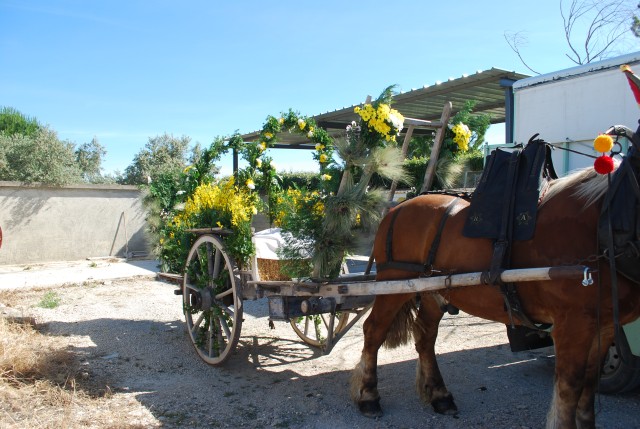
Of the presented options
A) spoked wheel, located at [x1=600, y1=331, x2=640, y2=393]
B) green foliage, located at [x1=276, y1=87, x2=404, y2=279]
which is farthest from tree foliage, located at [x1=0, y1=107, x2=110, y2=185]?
spoked wheel, located at [x1=600, y1=331, x2=640, y2=393]

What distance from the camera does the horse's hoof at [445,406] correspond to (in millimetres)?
3941

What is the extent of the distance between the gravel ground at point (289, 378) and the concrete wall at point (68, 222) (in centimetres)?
722

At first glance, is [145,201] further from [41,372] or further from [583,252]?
[583,252]

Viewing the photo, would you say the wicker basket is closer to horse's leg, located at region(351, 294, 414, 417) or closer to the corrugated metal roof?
horse's leg, located at region(351, 294, 414, 417)

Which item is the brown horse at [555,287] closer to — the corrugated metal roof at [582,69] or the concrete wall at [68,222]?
the corrugated metal roof at [582,69]

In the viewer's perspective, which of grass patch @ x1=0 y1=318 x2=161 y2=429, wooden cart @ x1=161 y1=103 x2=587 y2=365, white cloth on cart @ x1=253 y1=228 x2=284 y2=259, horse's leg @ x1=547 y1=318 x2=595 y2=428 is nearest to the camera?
horse's leg @ x1=547 y1=318 x2=595 y2=428

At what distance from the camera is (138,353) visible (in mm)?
5602

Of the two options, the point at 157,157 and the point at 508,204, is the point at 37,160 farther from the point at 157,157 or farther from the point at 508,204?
the point at 508,204

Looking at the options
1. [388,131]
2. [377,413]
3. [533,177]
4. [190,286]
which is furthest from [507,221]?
[190,286]

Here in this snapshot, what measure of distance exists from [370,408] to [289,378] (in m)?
1.11

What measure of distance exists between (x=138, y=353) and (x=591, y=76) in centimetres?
→ 513

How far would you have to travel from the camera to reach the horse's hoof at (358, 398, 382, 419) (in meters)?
3.91

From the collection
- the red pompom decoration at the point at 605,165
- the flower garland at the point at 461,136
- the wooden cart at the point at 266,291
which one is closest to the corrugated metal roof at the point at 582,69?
the flower garland at the point at 461,136

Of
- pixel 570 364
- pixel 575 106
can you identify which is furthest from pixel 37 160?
pixel 570 364
